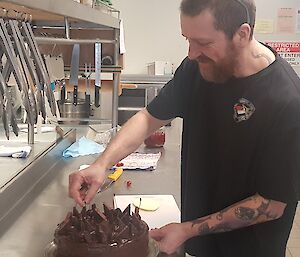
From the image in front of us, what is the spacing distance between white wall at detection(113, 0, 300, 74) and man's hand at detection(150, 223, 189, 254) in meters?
4.17

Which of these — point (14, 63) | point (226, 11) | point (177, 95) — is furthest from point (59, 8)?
point (177, 95)

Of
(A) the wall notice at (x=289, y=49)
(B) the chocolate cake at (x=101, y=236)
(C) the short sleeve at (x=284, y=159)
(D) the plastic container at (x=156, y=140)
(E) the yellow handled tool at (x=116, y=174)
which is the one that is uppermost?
(A) the wall notice at (x=289, y=49)

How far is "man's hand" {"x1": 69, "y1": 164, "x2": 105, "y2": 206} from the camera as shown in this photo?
147 centimetres

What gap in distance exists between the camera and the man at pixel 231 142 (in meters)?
1.35

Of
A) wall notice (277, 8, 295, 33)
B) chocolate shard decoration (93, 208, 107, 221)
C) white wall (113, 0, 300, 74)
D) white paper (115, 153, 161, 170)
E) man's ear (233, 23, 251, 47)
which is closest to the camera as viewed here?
chocolate shard decoration (93, 208, 107, 221)

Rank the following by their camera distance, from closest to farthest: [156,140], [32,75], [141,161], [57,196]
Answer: [32,75] < [57,196] < [141,161] < [156,140]

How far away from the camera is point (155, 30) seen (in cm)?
531

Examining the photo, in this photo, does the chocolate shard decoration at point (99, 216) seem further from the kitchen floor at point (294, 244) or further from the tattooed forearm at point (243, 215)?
the kitchen floor at point (294, 244)

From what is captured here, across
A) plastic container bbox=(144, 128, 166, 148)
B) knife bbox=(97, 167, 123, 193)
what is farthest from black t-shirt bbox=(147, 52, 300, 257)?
plastic container bbox=(144, 128, 166, 148)

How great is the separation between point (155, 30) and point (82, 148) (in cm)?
315

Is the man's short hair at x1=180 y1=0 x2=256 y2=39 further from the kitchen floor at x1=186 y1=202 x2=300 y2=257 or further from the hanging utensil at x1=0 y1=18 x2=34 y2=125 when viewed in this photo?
the kitchen floor at x1=186 y1=202 x2=300 y2=257

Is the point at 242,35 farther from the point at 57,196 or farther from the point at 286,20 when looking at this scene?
the point at 286,20

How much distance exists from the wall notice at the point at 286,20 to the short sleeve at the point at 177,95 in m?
4.01

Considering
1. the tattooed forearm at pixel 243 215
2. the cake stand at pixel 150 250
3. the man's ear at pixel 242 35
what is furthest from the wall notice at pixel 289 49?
the cake stand at pixel 150 250
